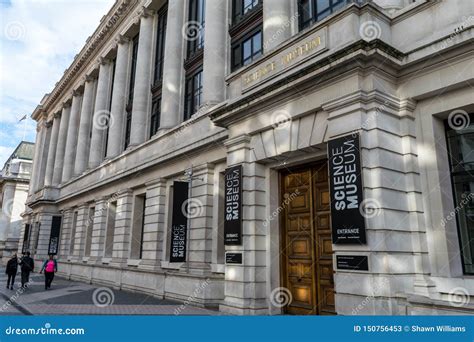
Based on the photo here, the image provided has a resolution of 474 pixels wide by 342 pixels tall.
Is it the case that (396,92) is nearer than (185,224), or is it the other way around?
(396,92)

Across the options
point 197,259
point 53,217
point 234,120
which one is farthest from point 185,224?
point 53,217

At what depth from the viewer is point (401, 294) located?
7.86 metres

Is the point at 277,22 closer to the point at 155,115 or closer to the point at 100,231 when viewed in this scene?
the point at 155,115

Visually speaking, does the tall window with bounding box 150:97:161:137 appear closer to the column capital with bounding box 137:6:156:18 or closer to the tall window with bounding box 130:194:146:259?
the tall window with bounding box 130:194:146:259

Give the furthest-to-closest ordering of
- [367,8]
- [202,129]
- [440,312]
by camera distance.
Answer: [202,129] → [367,8] → [440,312]

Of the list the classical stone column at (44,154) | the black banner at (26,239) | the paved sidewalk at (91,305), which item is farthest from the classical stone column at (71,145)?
the paved sidewalk at (91,305)

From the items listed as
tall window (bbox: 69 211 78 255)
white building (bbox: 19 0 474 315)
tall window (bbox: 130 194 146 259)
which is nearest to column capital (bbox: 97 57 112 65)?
tall window (bbox: 69 211 78 255)

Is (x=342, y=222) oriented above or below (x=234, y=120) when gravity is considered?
below

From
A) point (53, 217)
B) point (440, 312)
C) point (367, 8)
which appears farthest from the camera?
point (53, 217)

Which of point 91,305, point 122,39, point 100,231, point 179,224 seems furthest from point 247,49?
point 100,231

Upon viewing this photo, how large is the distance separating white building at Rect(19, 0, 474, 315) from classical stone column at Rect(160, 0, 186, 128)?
4.93 ft

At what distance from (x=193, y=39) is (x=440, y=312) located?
59.7 ft

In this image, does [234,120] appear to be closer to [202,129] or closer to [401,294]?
[202,129]

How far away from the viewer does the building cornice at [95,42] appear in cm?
2810
